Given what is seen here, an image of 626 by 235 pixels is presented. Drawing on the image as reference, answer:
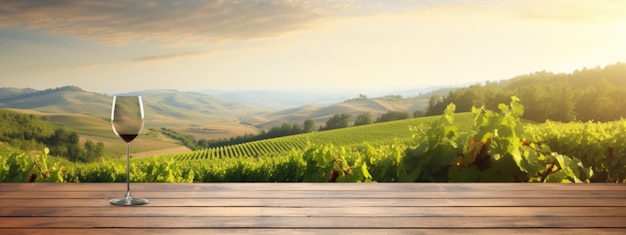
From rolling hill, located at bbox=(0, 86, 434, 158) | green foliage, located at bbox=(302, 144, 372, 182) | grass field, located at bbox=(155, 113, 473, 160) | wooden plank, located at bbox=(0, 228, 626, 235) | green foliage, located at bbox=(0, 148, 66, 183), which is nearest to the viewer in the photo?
wooden plank, located at bbox=(0, 228, 626, 235)

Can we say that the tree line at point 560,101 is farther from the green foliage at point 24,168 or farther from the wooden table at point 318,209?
the wooden table at point 318,209

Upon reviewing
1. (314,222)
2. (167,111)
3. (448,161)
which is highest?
(314,222)

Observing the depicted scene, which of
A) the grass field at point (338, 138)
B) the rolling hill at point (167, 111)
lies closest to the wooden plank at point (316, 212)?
the grass field at point (338, 138)

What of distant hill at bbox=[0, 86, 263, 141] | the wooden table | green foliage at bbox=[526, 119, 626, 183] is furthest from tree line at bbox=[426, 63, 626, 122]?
the wooden table

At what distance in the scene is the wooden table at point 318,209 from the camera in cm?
146

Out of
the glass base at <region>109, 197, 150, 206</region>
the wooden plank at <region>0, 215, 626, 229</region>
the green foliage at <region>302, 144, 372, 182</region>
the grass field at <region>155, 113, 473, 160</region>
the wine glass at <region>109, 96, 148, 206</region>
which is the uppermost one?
the wine glass at <region>109, 96, 148, 206</region>

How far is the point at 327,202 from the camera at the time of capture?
178 cm

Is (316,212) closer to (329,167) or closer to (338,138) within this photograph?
(329,167)

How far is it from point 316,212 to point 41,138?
242 feet

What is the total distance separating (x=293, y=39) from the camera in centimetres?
8194

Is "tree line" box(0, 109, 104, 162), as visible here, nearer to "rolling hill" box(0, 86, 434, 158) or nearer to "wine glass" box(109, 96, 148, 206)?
"rolling hill" box(0, 86, 434, 158)

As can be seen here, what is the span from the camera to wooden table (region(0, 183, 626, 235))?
1.46 metres

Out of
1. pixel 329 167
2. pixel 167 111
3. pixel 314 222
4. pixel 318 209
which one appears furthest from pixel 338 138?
pixel 167 111

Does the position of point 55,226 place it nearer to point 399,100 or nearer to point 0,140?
point 0,140
